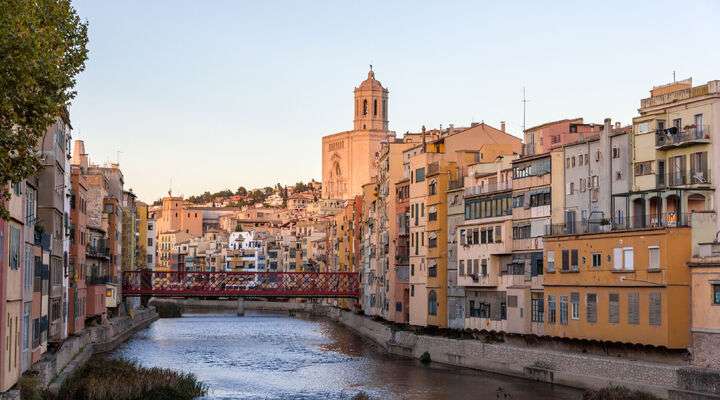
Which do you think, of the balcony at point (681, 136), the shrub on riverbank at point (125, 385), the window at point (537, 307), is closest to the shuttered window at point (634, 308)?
the balcony at point (681, 136)

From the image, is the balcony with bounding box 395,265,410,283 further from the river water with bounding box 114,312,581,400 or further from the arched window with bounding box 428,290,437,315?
the arched window with bounding box 428,290,437,315

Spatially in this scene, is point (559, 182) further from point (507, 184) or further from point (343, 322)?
point (343, 322)

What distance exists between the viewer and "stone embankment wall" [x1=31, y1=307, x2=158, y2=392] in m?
44.7

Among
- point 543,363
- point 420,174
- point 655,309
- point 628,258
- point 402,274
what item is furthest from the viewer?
point 402,274

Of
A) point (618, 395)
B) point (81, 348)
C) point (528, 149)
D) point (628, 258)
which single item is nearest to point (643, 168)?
point (628, 258)

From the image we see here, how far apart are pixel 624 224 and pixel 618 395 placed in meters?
13.3

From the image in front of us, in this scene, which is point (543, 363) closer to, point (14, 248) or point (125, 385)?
point (125, 385)

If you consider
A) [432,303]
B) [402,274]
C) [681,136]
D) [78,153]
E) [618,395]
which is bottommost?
[618,395]

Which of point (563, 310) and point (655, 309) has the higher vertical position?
point (655, 309)

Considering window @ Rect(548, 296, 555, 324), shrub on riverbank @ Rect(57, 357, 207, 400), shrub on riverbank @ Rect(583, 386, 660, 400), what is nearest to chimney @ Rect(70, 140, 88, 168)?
shrub on riverbank @ Rect(57, 357, 207, 400)

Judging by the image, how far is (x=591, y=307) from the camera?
5341 cm

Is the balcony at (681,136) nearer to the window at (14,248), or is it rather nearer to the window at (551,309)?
the window at (551,309)

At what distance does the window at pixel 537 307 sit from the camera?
5981 centimetres

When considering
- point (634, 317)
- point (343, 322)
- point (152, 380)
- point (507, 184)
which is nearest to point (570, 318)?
point (634, 317)
